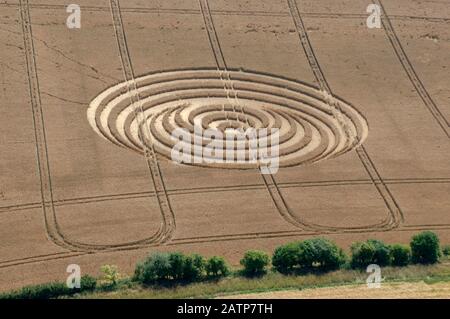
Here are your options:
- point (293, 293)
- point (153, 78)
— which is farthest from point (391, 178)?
point (153, 78)

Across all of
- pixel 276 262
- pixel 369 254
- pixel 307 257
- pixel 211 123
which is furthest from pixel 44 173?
pixel 369 254

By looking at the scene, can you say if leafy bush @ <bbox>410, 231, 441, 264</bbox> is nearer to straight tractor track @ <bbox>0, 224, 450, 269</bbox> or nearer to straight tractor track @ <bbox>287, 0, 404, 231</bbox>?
straight tractor track @ <bbox>0, 224, 450, 269</bbox>

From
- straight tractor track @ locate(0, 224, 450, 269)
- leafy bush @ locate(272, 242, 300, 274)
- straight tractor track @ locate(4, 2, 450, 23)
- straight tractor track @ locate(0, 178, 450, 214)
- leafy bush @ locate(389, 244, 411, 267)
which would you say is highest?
straight tractor track @ locate(4, 2, 450, 23)

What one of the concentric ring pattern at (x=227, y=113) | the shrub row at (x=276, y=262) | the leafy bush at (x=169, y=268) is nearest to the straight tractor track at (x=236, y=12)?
the concentric ring pattern at (x=227, y=113)

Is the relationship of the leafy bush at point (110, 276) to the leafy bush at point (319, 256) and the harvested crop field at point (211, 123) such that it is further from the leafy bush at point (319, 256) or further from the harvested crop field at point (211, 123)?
the leafy bush at point (319, 256)

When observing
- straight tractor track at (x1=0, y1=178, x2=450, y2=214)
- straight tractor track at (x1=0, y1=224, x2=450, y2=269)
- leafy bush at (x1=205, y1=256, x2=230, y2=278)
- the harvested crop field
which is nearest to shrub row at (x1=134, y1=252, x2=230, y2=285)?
leafy bush at (x1=205, y1=256, x2=230, y2=278)
